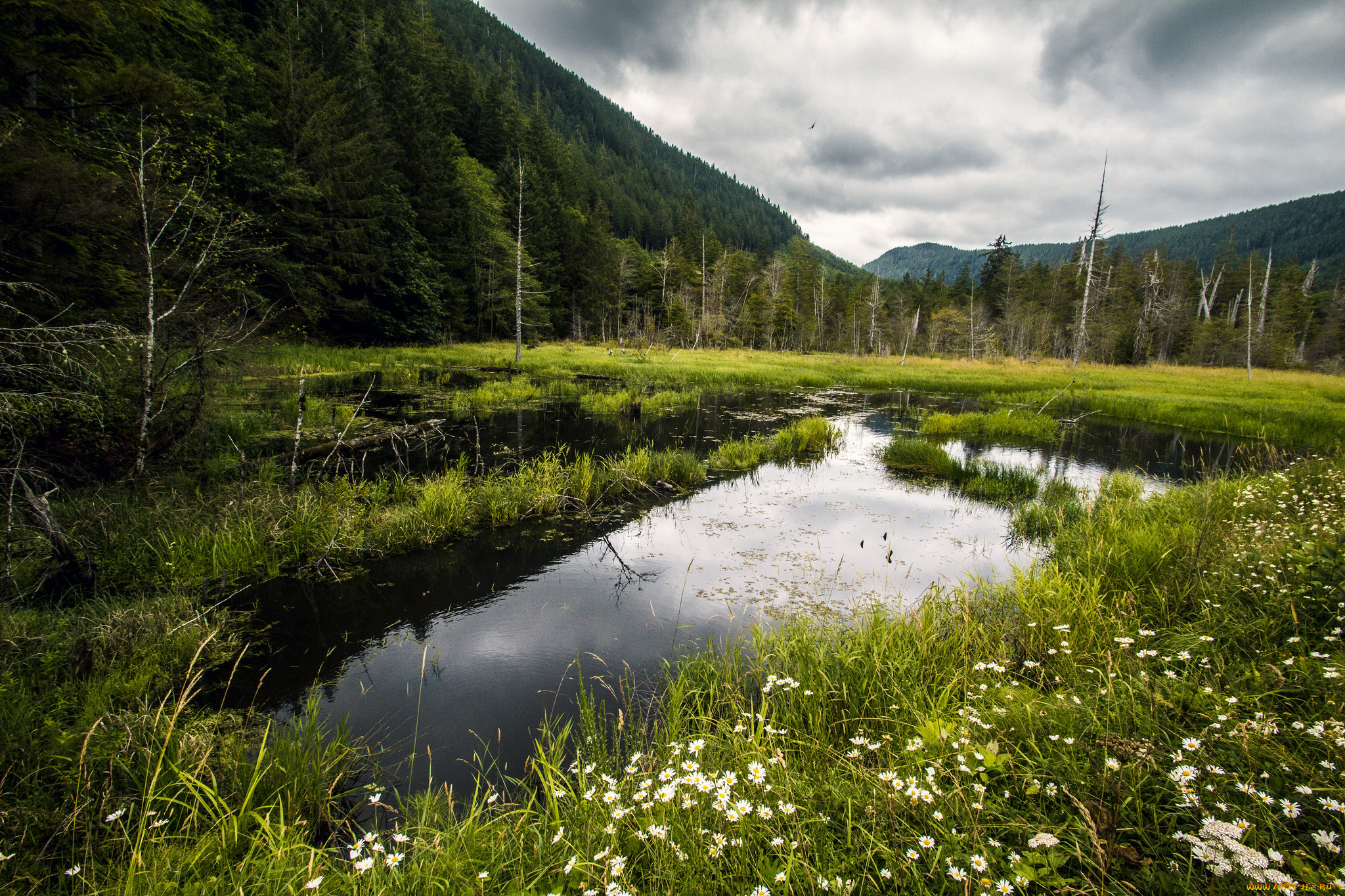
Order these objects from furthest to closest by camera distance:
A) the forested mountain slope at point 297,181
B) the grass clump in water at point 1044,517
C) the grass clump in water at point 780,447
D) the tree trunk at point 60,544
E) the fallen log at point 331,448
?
1. the grass clump in water at point 780,447
2. the fallen log at point 331,448
3. the grass clump in water at point 1044,517
4. the forested mountain slope at point 297,181
5. the tree trunk at point 60,544

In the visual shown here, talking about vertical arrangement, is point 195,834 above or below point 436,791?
above

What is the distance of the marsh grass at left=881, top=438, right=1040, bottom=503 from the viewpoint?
984cm

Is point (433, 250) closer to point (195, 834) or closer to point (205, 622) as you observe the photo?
point (205, 622)

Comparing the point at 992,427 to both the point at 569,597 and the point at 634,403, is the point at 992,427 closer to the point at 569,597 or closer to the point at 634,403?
the point at 634,403

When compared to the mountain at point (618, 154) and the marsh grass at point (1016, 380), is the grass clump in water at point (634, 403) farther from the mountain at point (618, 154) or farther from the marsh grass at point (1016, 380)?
the mountain at point (618, 154)

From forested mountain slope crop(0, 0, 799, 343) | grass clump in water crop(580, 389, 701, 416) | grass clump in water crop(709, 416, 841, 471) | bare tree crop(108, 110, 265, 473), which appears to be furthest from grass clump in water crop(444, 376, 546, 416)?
bare tree crop(108, 110, 265, 473)

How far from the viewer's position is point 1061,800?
6.61 feet

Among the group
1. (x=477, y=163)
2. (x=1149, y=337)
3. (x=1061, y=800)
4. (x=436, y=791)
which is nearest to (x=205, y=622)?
(x=436, y=791)

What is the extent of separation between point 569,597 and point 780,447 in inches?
340

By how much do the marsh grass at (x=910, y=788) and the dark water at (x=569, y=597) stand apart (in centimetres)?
70

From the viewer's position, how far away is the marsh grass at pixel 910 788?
67.4 inches

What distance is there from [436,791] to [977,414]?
748 inches

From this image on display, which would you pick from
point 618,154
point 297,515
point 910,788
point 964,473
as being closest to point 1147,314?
point 964,473

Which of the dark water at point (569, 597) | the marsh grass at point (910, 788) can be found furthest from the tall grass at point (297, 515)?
the marsh grass at point (910, 788)
